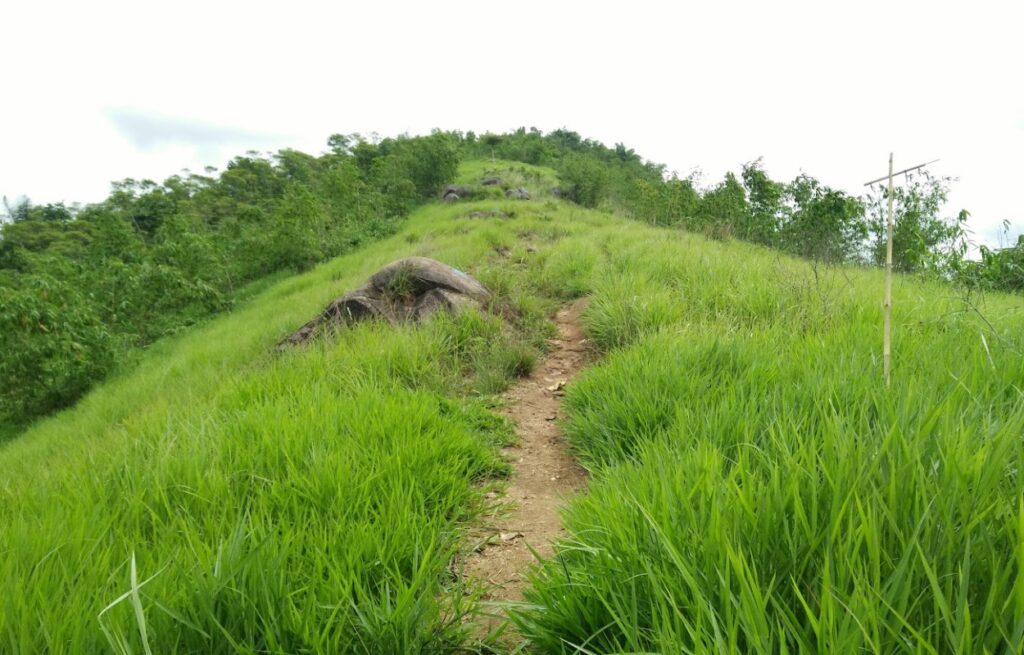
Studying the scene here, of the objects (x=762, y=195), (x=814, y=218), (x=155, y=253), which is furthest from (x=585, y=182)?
(x=155, y=253)

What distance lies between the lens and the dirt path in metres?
1.99

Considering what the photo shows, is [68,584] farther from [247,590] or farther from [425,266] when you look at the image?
[425,266]

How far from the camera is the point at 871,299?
14.1 ft

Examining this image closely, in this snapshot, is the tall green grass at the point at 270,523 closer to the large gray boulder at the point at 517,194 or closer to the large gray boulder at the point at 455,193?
the large gray boulder at the point at 517,194

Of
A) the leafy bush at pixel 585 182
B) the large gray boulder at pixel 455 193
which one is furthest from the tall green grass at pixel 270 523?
the leafy bush at pixel 585 182

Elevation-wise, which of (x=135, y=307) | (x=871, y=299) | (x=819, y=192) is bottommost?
(x=135, y=307)

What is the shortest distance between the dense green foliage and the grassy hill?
1129cm

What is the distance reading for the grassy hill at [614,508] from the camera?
98cm

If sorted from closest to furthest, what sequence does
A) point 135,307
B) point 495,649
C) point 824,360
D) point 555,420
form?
point 495,649 < point 824,360 < point 555,420 < point 135,307

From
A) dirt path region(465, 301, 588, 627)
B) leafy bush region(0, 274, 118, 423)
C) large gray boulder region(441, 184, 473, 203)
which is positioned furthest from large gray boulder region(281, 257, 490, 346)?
large gray boulder region(441, 184, 473, 203)

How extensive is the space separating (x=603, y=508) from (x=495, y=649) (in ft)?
1.94

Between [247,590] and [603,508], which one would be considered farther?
[603,508]

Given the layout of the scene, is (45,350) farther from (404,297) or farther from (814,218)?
(814,218)

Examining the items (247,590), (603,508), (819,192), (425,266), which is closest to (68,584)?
(247,590)
